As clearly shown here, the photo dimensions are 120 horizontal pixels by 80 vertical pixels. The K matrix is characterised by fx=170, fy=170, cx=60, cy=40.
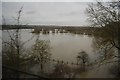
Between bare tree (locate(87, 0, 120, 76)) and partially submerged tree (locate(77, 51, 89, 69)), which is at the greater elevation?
bare tree (locate(87, 0, 120, 76))

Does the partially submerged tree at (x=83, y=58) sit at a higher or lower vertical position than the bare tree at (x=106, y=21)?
lower

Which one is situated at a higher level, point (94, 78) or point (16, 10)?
point (16, 10)

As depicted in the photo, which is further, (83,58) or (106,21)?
(83,58)

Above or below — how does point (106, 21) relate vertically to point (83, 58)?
above

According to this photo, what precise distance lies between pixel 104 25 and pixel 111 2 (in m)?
0.38

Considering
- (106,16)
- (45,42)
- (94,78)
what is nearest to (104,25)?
(106,16)

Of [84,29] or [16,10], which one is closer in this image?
[16,10]

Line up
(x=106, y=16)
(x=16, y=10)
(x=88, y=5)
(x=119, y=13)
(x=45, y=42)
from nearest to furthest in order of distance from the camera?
1. (x=16, y=10)
2. (x=119, y=13)
3. (x=106, y=16)
4. (x=88, y=5)
5. (x=45, y=42)

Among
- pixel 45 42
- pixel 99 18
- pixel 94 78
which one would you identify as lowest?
pixel 94 78

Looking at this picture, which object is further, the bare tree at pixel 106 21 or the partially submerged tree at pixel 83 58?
Answer: the partially submerged tree at pixel 83 58

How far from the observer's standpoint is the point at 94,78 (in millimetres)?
3406

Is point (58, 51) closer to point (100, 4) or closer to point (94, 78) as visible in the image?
point (94, 78)

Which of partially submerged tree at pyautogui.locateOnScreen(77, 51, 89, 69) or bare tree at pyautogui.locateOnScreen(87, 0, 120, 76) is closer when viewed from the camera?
bare tree at pyautogui.locateOnScreen(87, 0, 120, 76)

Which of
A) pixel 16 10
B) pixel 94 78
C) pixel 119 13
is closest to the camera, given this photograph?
pixel 16 10
